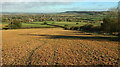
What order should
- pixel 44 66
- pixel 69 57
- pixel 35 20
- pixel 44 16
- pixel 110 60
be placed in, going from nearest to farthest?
pixel 44 66 < pixel 110 60 < pixel 69 57 < pixel 35 20 < pixel 44 16

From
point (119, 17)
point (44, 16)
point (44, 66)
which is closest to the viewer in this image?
point (44, 66)

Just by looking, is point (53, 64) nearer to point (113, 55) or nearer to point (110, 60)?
point (110, 60)

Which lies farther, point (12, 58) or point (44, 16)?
point (44, 16)

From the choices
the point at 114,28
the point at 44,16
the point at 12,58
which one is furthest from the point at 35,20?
the point at 12,58

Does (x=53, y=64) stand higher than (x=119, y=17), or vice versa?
→ (x=119, y=17)

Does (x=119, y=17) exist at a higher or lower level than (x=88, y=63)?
higher

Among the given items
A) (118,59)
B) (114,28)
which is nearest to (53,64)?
(118,59)

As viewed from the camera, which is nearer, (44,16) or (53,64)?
(53,64)

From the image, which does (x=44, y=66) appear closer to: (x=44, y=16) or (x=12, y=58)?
(x=12, y=58)

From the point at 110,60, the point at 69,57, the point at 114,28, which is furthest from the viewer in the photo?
the point at 114,28
